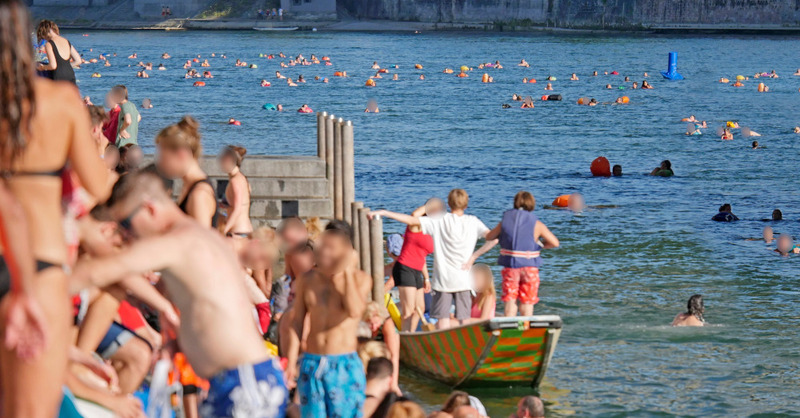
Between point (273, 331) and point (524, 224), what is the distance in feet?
10.2

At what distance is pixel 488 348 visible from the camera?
959 cm

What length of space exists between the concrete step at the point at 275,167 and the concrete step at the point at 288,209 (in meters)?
0.30

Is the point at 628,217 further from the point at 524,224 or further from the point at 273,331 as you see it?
the point at 273,331

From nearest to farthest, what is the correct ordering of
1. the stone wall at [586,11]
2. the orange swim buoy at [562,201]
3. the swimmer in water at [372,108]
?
the orange swim buoy at [562,201], the swimmer in water at [372,108], the stone wall at [586,11]

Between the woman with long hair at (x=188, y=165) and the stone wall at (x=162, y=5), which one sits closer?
the woman with long hair at (x=188, y=165)

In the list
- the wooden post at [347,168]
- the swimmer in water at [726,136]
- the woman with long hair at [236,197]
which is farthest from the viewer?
the swimmer in water at [726,136]

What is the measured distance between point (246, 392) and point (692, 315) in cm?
1117

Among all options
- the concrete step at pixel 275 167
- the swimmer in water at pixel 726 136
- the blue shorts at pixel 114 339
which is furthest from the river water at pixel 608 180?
the blue shorts at pixel 114 339

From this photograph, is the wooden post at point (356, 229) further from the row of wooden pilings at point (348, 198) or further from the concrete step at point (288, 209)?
the concrete step at point (288, 209)

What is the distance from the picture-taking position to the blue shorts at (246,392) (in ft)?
12.9

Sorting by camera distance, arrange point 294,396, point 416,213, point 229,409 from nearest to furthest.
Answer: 1. point 229,409
2. point 294,396
3. point 416,213

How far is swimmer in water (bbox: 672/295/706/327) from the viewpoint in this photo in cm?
1391

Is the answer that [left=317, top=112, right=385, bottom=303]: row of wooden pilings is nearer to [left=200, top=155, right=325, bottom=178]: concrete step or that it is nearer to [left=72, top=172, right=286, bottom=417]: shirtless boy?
[left=200, top=155, right=325, bottom=178]: concrete step

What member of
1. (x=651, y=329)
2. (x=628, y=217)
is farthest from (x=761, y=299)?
(x=628, y=217)
